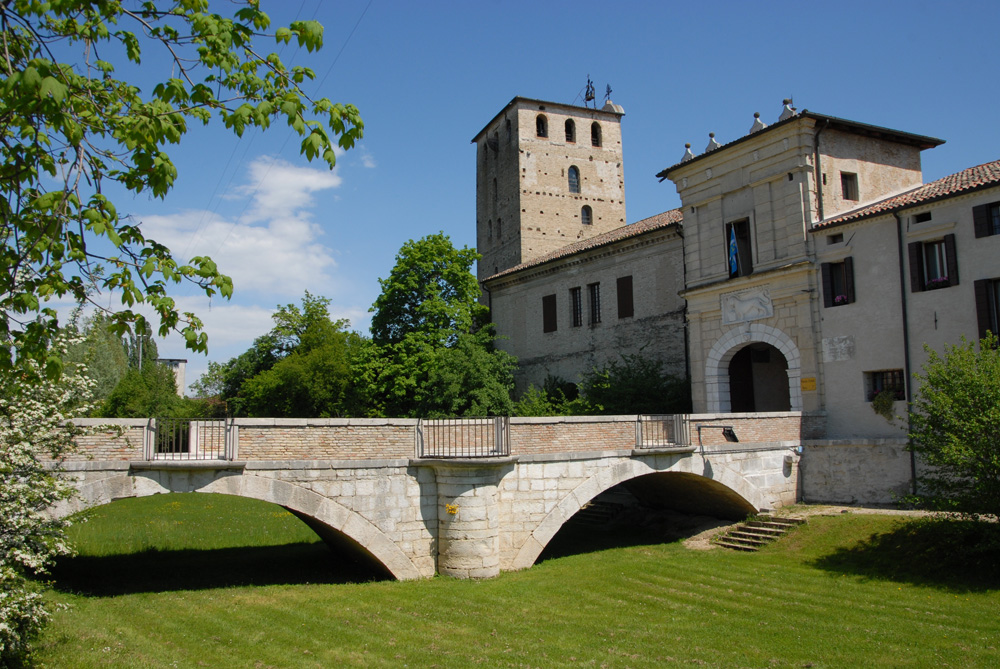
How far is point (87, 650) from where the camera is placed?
10273 millimetres

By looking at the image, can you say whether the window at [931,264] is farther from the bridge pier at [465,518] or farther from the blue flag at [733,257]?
the bridge pier at [465,518]

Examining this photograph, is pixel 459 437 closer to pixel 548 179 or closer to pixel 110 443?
pixel 110 443

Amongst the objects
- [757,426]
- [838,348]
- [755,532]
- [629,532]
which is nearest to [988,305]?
[838,348]

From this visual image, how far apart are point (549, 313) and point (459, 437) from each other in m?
18.7

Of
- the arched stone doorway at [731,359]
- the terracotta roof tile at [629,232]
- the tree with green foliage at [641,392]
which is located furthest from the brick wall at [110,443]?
the terracotta roof tile at [629,232]

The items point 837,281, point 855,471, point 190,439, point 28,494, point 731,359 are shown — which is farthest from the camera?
point 731,359

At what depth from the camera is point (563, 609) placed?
44.9 ft

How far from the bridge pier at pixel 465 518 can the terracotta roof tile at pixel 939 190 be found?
41.2 feet

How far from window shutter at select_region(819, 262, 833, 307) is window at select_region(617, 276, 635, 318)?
9265mm

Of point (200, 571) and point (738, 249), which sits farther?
point (738, 249)

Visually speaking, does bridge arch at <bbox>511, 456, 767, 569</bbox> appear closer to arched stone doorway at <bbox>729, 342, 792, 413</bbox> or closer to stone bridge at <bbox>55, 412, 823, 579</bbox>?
stone bridge at <bbox>55, 412, 823, 579</bbox>

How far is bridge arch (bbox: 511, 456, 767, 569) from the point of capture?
52.9 ft

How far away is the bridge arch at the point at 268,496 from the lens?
1190 centimetres

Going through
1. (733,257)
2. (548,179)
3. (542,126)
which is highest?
(542,126)
